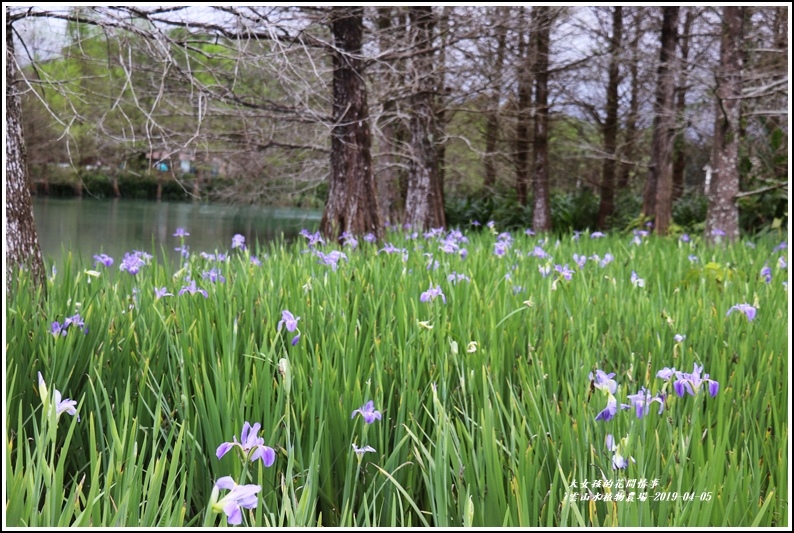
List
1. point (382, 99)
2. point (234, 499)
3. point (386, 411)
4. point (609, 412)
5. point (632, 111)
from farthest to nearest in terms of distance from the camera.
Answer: point (632, 111)
point (382, 99)
point (386, 411)
point (609, 412)
point (234, 499)

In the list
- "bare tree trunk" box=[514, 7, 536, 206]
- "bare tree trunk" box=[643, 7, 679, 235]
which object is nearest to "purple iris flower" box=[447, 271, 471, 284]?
"bare tree trunk" box=[514, 7, 536, 206]

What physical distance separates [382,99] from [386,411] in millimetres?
6424

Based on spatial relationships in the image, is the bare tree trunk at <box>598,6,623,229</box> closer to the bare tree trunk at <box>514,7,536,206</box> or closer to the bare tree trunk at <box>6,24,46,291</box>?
the bare tree trunk at <box>514,7,536,206</box>

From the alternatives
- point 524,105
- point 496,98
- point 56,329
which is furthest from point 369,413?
point 524,105

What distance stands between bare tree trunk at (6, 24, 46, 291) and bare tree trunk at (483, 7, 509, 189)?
4.79m

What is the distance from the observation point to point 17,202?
2990 millimetres

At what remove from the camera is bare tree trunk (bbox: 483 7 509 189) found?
7351 mm

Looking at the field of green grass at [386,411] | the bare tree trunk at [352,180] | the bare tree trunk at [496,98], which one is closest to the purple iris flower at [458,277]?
the field of green grass at [386,411]

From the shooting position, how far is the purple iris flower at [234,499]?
920mm

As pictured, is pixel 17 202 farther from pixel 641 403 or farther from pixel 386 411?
pixel 641 403

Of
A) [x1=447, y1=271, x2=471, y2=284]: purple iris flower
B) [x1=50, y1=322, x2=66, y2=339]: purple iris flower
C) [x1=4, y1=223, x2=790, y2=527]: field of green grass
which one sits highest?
[x1=447, y1=271, x2=471, y2=284]: purple iris flower

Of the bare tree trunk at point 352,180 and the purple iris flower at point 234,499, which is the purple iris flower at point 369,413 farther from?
the bare tree trunk at point 352,180

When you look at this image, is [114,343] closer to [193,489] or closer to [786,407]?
[193,489]

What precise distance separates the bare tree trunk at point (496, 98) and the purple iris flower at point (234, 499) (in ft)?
20.7
